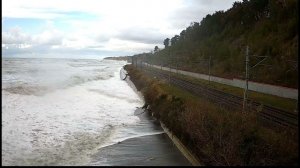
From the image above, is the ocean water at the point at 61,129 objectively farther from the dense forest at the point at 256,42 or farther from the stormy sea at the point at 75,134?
the dense forest at the point at 256,42

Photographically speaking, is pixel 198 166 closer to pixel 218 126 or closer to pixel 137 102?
pixel 218 126

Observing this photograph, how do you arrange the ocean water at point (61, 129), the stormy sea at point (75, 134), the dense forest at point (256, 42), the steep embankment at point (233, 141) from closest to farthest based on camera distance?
the steep embankment at point (233, 141)
the stormy sea at point (75, 134)
the ocean water at point (61, 129)
the dense forest at point (256, 42)

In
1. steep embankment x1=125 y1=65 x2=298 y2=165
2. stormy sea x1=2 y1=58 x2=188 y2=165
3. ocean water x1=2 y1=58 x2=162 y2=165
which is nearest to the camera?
steep embankment x1=125 y1=65 x2=298 y2=165

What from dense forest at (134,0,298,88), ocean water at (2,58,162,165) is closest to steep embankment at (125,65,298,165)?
ocean water at (2,58,162,165)

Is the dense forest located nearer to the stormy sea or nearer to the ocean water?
the stormy sea

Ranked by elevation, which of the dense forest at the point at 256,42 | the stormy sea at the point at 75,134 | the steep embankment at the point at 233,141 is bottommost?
the stormy sea at the point at 75,134

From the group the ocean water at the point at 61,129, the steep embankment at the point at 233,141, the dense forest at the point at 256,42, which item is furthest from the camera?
the dense forest at the point at 256,42

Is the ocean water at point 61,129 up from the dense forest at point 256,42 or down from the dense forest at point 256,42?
down

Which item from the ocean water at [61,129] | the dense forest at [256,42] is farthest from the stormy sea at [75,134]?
the dense forest at [256,42]

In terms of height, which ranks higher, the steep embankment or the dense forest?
the dense forest
